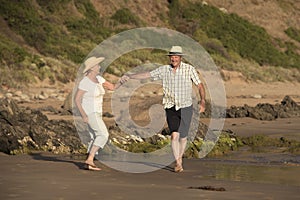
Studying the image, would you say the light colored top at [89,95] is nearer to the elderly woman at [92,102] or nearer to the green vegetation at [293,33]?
the elderly woman at [92,102]

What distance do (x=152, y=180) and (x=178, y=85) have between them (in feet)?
4.55

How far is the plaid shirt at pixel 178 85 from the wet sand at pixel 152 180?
2.51ft

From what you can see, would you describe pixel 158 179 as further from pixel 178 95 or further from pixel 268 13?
pixel 268 13

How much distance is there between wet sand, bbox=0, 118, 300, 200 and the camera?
Answer: 760 centimetres

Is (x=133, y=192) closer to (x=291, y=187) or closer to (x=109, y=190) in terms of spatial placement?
(x=109, y=190)

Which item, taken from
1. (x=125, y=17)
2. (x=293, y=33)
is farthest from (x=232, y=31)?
(x=125, y=17)

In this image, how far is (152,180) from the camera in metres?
8.69

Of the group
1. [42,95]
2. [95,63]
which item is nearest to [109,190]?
[95,63]

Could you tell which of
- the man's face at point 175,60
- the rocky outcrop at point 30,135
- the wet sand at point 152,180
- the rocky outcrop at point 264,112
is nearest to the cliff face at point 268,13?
the rocky outcrop at point 264,112

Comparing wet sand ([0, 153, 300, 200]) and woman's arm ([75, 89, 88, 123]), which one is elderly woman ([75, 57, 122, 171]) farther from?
wet sand ([0, 153, 300, 200])

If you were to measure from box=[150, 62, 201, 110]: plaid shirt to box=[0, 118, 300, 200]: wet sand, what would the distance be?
0.76 m

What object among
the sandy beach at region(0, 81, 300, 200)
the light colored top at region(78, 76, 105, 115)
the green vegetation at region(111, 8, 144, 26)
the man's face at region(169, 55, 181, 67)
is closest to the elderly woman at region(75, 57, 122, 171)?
the light colored top at region(78, 76, 105, 115)

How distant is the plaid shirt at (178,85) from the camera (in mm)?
9609

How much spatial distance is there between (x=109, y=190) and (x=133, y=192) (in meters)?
0.25
